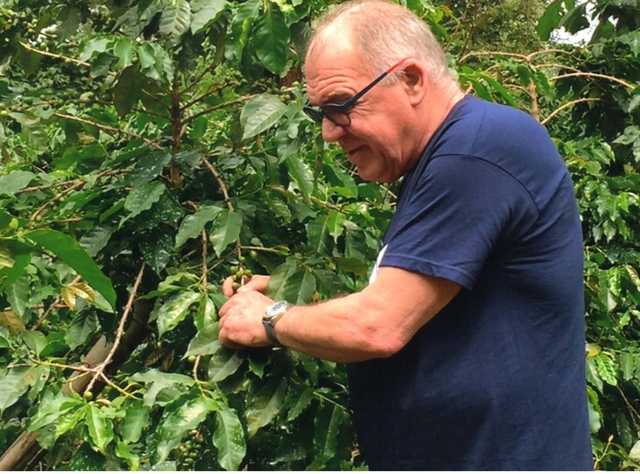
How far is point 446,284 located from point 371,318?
0.47 feet

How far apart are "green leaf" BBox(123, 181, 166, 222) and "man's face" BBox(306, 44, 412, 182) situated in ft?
1.95

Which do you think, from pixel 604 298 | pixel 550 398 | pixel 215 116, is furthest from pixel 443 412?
pixel 215 116

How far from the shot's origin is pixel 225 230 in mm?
1924

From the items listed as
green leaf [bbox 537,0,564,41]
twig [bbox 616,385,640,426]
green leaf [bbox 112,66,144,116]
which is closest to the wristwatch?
green leaf [bbox 112,66,144,116]

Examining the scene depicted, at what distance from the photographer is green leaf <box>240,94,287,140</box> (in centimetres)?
188

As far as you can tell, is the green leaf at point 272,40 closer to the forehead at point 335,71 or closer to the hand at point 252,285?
the forehead at point 335,71

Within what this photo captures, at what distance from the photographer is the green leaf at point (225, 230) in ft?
6.23

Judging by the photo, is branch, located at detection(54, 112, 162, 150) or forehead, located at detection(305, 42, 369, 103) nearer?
forehead, located at detection(305, 42, 369, 103)

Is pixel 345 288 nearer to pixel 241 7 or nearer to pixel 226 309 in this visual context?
pixel 226 309

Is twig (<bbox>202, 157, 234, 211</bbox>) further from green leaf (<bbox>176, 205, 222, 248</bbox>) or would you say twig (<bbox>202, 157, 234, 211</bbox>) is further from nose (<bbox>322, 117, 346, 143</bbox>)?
nose (<bbox>322, 117, 346, 143</bbox>)

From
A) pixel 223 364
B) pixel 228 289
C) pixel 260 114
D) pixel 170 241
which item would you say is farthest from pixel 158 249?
pixel 223 364

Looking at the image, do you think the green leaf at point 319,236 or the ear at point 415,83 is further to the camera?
the green leaf at point 319,236

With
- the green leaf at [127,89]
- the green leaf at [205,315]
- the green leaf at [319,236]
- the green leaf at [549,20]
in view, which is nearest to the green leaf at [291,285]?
the green leaf at [205,315]

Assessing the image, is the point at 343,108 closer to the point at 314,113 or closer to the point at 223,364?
the point at 314,113
